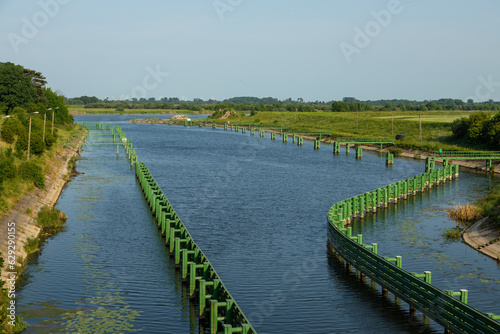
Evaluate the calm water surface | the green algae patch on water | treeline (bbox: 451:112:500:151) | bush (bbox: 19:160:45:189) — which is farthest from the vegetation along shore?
treeline (bbox: 451:112:500:151)

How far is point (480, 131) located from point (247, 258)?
79708 mm

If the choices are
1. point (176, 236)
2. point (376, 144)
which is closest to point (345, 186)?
point (176, 236)

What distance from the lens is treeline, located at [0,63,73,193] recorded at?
55812mm

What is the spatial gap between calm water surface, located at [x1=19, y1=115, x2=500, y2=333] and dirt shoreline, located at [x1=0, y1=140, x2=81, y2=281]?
1.33 m

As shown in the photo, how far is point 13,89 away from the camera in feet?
380

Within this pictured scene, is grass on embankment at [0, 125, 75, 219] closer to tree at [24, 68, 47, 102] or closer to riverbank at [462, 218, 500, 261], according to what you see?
riverbank at [462, 218, 500, 261]

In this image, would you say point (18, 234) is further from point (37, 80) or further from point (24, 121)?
point (37, 80)

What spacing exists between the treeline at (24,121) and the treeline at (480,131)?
7419cm

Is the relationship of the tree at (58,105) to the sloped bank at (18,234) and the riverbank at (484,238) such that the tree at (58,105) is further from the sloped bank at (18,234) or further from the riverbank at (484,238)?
the riverbank at (484,238)

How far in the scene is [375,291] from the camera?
1261 inches

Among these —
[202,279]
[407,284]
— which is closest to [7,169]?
[202,279]

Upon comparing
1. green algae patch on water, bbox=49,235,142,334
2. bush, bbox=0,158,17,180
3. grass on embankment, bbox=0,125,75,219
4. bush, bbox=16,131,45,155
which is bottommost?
green algae patch on water, bbox=49,235,142,334

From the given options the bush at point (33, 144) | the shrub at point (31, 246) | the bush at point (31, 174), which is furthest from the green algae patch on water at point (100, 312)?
the bush at point (33, 144)

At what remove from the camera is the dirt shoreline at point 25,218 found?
3597 centimetres
